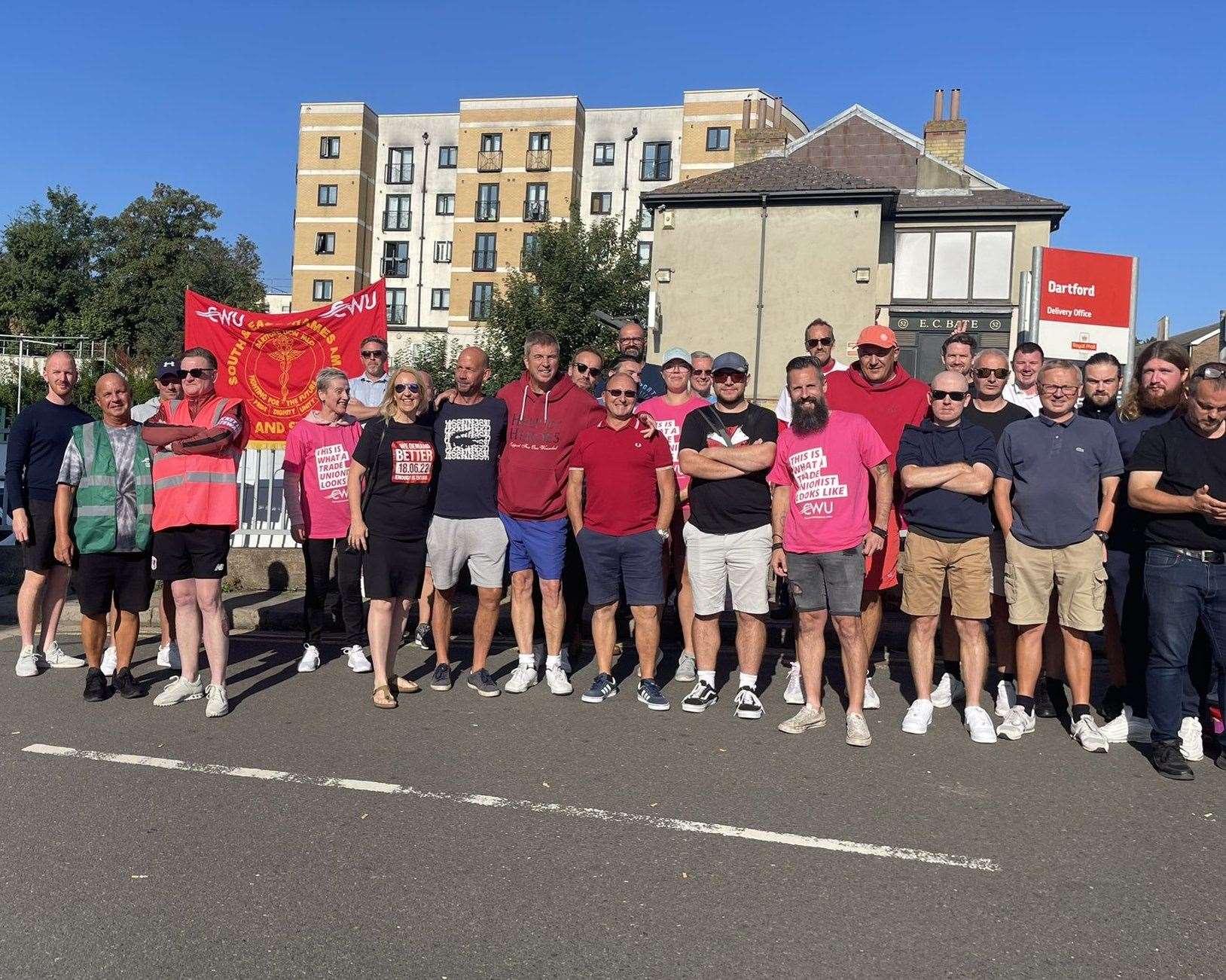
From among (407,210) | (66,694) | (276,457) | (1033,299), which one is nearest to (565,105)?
(407,210)

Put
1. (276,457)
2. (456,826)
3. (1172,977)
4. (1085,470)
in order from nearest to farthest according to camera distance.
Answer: (1172,977), (456,826), (1085,470), (276,457)

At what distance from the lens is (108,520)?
252 inches

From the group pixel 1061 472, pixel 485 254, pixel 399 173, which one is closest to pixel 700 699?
pixel 1061 472

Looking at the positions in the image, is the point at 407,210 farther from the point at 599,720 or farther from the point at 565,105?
the point at 599,720

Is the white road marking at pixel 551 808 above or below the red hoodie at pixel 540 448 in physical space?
below

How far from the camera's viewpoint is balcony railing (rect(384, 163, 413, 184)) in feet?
207

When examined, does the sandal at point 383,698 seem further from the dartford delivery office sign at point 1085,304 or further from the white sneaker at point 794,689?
the dartford delivery office sign at point 1085,304

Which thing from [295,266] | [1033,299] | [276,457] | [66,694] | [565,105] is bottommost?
[66,694]

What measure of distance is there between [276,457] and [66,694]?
478 centimetres

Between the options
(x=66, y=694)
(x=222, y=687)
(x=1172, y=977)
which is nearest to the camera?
(x=1172, y=977)

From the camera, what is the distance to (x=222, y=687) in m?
6.10

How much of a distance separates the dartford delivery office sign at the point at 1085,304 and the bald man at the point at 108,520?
44.5 ft

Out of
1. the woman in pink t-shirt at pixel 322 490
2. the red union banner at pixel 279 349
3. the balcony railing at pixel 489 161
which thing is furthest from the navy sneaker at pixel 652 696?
the balcony railing at pixel 489 161

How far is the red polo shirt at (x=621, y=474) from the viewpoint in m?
6.49
